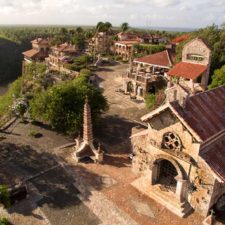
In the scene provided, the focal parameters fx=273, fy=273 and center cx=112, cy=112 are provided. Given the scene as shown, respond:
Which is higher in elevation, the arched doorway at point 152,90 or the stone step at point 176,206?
the arched doorway at point 152,90

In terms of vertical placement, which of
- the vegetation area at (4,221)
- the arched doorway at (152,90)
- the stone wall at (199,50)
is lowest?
the vegetation area at (4,221)

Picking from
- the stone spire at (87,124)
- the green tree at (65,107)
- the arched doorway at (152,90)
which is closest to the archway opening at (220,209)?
the stone spire at (87,124)

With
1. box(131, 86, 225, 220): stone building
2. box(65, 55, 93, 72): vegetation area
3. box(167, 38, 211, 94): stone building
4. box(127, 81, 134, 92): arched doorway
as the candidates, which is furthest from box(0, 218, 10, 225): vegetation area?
box(65, 55, 93, 72): vegetation area

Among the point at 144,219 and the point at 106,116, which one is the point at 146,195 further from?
the point at 106,116

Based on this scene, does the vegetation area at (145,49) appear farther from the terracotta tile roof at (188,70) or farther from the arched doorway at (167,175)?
the arched doorway at (167,175)

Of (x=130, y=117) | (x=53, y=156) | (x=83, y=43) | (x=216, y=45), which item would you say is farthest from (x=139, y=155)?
(x=83, y=43)
